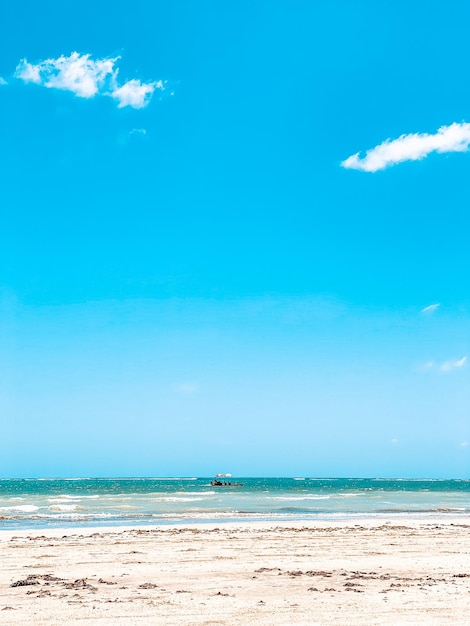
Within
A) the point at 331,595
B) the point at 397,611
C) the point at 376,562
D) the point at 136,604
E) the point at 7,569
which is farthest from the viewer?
the point at 376,562

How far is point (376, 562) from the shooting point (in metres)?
15.9

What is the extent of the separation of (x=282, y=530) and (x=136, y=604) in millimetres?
15945

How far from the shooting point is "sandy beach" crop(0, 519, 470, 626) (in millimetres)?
9844

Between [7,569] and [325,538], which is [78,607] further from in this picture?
[325,538]

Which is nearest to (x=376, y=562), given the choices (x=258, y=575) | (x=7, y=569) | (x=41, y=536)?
(x=258, y=575)

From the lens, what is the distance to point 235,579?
1330 centimetres

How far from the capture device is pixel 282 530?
1008 inches

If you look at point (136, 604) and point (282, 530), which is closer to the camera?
point (136, 604)

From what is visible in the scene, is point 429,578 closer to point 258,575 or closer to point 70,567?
point 258,575

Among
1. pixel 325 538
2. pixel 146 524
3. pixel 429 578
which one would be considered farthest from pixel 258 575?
pixel 146 524

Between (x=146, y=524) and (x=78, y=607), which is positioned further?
(x=146, y=524)

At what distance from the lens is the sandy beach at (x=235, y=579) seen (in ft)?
32.3

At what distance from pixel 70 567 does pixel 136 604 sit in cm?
524

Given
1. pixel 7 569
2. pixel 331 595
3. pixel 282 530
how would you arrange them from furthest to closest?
pixel 282 530, pixel 7 569, pixel 331 595
